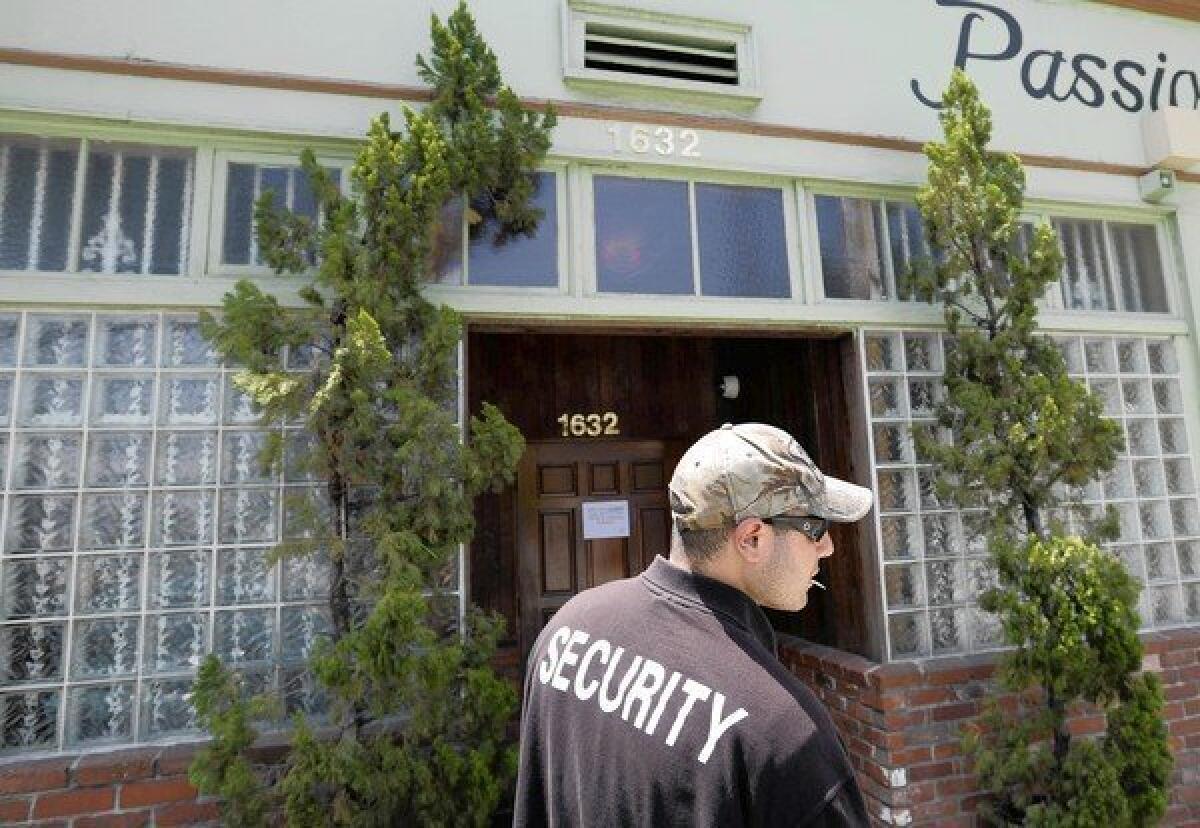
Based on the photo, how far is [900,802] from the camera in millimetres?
3213

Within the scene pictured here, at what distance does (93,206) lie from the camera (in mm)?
3010

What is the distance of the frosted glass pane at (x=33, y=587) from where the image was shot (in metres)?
2.69

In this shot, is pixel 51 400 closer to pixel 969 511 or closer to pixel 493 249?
pixel 493 249

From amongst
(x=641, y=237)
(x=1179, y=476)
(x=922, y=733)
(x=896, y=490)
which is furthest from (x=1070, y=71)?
(x=922, y=733)

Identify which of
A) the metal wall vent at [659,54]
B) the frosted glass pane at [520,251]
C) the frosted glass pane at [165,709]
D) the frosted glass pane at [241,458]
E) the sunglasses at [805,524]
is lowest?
the frosted glass pane at [165,709]

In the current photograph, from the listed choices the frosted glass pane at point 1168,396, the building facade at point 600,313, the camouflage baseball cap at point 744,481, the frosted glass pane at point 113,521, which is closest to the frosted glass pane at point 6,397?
Result: the building facade at point 600,313

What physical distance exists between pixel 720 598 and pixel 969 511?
2959 mm

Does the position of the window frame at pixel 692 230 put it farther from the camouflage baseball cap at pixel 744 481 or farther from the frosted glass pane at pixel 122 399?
the camouflage baseball cap at pixel 744 481

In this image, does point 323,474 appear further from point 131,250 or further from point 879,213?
point 879,213

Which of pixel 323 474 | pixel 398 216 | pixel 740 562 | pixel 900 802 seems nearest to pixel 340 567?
pixel 323 474

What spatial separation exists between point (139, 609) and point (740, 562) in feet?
8.56

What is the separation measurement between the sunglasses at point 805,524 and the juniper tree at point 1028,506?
2178 mm

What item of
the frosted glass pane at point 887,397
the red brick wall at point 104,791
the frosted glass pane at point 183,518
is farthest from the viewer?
the frosted glass pane at point 887,397

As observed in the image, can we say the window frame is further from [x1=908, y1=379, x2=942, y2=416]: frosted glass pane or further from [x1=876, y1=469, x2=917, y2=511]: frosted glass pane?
[x1=876, y1=469, x2=917, y2=511]: frosted glass pane
